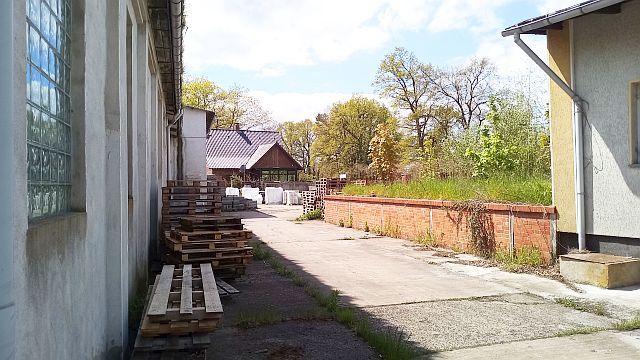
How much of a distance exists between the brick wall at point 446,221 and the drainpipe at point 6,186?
8739mm

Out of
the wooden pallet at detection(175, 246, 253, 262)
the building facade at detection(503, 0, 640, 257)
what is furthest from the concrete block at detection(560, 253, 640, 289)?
the wooden pallet at detection(175, 246, 253, 262)

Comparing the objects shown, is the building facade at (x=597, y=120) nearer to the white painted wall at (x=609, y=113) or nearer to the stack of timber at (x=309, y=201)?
the white painted wall at (x=609, y=113)

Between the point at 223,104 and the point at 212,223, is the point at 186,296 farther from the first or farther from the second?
the point at 223,104

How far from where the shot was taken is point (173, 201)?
35.2 feet

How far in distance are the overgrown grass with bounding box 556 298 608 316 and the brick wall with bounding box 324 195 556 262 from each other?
2257 millimetres

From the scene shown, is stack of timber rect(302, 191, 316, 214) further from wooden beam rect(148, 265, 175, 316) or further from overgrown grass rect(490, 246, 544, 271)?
wooden beam rect(148, 265, 175, 316)

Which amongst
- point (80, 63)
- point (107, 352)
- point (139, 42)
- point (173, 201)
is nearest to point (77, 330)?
point (107, 352)

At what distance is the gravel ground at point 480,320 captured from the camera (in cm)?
545

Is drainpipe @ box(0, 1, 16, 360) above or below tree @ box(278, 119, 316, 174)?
below

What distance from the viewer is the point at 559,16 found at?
8094 millimetres

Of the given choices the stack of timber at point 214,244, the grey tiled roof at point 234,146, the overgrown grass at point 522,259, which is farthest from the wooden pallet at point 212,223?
the grey tiled roof at point 234,146

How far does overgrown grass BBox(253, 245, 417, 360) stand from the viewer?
4.93m

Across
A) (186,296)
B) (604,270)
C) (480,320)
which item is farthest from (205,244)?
(604,270)

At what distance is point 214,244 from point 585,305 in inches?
206
